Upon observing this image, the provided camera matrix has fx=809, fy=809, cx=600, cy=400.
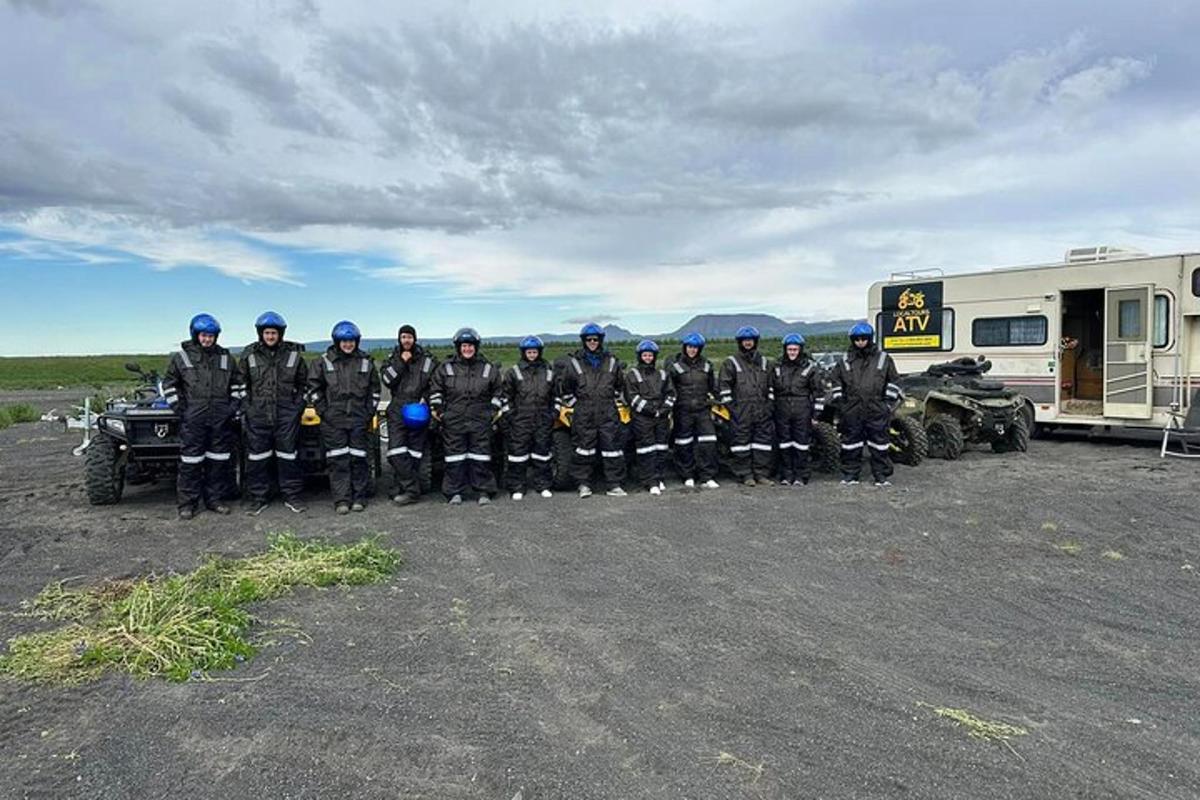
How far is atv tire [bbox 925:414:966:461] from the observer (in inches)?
460

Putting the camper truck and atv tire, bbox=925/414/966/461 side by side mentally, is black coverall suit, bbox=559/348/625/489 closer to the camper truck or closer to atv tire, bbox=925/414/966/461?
atv tire, bbox=925/414/966/461

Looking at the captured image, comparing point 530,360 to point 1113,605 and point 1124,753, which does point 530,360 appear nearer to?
point 1113,605

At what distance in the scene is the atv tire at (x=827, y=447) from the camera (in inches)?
417

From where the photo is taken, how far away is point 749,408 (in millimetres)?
9836

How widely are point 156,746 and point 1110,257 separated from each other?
1421 cm

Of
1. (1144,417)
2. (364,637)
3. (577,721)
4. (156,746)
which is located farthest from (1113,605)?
(1144,417)

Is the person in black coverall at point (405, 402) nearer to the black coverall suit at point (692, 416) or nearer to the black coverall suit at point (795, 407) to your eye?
the black coverall suit at point (692, 416)

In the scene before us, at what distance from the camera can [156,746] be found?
11.4 ft

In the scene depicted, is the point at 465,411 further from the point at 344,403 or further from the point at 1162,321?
the point at 1162,321

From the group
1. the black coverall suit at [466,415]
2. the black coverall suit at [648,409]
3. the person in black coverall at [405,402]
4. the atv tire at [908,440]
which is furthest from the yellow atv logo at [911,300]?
the person in black coverall at [405,402]

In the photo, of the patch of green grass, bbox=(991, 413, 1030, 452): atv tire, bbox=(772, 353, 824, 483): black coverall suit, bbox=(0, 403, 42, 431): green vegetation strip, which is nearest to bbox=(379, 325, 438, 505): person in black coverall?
bbox=(772, 353, 824, 483): black coverall suit

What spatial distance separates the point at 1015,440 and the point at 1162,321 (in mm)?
2688

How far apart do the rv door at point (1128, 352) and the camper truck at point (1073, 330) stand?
0.6 inches

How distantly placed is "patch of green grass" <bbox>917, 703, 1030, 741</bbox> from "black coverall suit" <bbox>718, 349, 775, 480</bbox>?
620 cm
